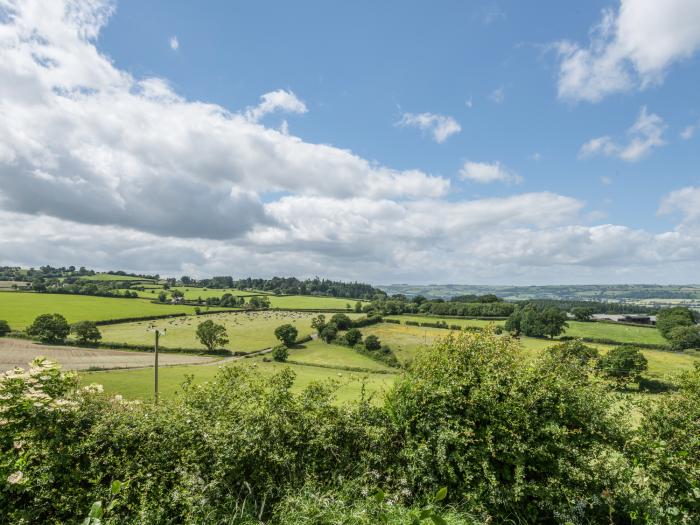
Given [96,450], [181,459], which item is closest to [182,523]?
[181,459]

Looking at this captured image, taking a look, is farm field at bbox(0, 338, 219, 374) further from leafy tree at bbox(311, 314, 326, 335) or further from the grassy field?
leafy tree at bbox(311, 314, 326, 335)

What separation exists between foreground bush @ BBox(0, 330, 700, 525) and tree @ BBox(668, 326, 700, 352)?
72200 millimetres

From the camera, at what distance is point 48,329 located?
61.5 metres

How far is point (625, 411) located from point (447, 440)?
15.4 ft

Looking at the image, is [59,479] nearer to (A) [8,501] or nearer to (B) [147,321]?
(A) [8,501]

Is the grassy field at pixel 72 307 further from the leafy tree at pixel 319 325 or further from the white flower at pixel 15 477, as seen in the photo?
the white flower at pixel 15 477

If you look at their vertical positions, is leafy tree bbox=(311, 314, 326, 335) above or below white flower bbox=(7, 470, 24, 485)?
below

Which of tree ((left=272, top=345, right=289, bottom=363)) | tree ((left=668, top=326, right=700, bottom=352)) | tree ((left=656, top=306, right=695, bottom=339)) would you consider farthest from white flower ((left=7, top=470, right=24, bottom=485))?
tree ((left=656, top=306, right=695, bottom=339))

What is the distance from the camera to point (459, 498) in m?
7.96

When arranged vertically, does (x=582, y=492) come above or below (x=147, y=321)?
above

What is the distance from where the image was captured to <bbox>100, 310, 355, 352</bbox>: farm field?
224 feet

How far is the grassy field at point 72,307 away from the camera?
231 ft

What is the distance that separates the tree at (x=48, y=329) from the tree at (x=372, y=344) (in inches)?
Result: 2087

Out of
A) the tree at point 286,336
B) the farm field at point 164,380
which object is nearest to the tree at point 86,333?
the farm field at point 164,380
